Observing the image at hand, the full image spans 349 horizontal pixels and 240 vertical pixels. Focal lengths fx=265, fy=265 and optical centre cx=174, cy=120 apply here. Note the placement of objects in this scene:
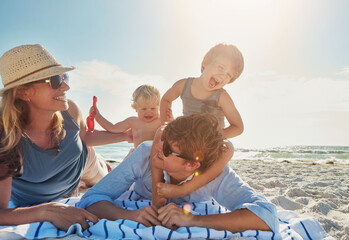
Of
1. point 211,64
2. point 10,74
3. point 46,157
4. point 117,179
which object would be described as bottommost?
point 117,179

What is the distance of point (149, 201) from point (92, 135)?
1590mm

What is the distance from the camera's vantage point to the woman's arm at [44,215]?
6.45 feet

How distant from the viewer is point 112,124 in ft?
15.0

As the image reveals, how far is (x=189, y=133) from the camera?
6.85ft

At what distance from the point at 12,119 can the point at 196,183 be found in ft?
5.32

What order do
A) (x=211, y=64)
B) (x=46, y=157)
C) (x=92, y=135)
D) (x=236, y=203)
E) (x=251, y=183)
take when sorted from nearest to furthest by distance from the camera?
(x=236, y=203) < (x=46, y=157) < (x=211, y=64) < (x=92, y=135) < (x=251, y=183)

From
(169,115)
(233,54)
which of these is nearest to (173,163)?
(169,115)

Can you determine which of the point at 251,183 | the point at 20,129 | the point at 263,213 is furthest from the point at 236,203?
the point at 251,183

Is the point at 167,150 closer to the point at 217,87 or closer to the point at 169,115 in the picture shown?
the point at 217,87

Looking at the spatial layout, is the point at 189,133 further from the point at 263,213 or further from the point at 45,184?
the point at 45,184

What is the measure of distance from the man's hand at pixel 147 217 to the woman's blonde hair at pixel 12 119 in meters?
1.06

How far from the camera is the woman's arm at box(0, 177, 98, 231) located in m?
1.97

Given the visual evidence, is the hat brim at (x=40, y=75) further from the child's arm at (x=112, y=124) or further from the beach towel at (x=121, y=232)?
the child's arm at (x=112, y=124)

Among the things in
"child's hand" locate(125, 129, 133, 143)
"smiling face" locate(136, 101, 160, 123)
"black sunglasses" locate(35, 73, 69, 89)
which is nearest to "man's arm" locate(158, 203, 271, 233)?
"black sunglasses" locate(35, 73, 69, 89)
